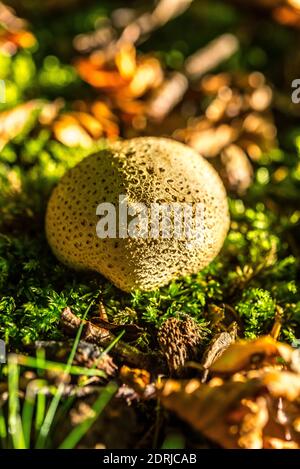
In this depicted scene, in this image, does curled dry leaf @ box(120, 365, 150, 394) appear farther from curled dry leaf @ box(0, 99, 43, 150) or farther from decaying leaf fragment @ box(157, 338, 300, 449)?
curled dry leaf @ box(0, 99, 43, 150)

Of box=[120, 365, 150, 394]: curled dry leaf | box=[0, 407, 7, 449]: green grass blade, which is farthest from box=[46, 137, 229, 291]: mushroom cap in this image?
box=[0, 407, 7, 449]: green grass blade

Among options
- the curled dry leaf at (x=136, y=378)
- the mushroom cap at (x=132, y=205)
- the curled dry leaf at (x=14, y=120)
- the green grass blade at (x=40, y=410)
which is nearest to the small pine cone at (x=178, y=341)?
the curled dry leaf at (x=136, y=378)

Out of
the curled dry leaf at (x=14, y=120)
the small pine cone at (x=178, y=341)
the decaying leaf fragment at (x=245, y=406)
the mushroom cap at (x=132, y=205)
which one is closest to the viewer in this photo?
the decaying leaf fragment at (x=245, y=406)

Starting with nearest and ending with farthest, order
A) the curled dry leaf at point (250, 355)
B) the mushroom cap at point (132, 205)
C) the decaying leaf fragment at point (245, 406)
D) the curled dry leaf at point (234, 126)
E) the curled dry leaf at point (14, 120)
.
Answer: the decaying leaf fragment at point (245, 406)
the curled dry leaf at point (250, 355)
the mushroom cap at point (132, 205)
the curled dry leaf at point (14, 120)
the curled dry leaf at point (234, 126)

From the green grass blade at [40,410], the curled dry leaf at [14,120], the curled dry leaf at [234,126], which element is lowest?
the green grass blade at [40,410]

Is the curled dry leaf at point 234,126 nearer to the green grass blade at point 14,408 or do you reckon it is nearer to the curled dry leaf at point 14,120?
the curled dry leaf at point 14,120

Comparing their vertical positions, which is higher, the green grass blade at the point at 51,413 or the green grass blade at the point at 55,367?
the green grass blade at the point at 55,367

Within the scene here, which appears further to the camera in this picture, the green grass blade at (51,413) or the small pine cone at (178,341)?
the small pine cone at (178,341)
